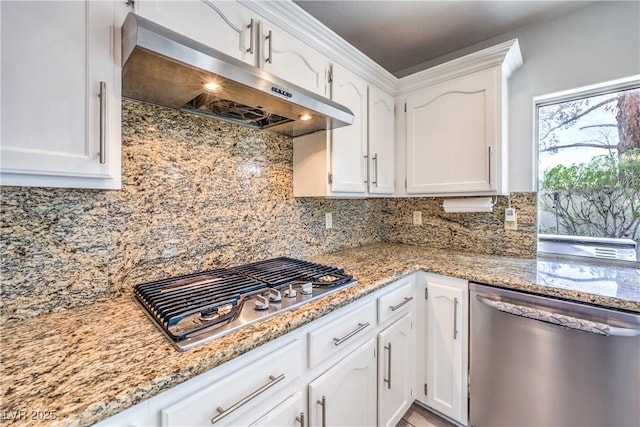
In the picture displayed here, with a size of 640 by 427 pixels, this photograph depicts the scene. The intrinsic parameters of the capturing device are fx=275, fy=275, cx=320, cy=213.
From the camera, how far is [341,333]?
3.68 ft

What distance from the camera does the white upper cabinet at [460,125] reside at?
5.54 ft

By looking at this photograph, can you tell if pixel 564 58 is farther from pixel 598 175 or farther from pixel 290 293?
pixel 290 293

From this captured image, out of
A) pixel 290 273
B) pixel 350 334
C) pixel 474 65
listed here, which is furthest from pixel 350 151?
pixel 350 334

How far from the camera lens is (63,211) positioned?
3.22 ft

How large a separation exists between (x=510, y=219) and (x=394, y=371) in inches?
51.2

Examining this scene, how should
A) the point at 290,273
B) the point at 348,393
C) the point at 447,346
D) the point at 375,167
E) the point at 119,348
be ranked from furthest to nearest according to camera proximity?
the point at 375,167
the point at 447,346
the point at 290,273
the point at 348,393
the point at 119,348

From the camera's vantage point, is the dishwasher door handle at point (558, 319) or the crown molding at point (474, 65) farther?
the crown molding at point (474, 65)

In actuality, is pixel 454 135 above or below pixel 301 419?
above

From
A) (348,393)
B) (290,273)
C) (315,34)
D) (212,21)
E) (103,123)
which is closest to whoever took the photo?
(103,123)

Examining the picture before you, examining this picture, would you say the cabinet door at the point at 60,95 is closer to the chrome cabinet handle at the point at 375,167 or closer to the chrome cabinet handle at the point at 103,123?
the chrome cabinet handle at the point at 103,123

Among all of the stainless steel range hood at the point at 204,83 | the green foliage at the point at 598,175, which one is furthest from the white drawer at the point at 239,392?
the green foliage at the point at 598,175

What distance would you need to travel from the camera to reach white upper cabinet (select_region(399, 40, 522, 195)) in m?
1.69

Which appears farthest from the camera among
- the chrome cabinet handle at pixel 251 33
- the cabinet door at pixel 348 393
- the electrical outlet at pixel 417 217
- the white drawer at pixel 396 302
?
the electrical outlet at pixel 417 217

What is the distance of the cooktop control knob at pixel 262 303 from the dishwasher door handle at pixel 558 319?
1.11m
